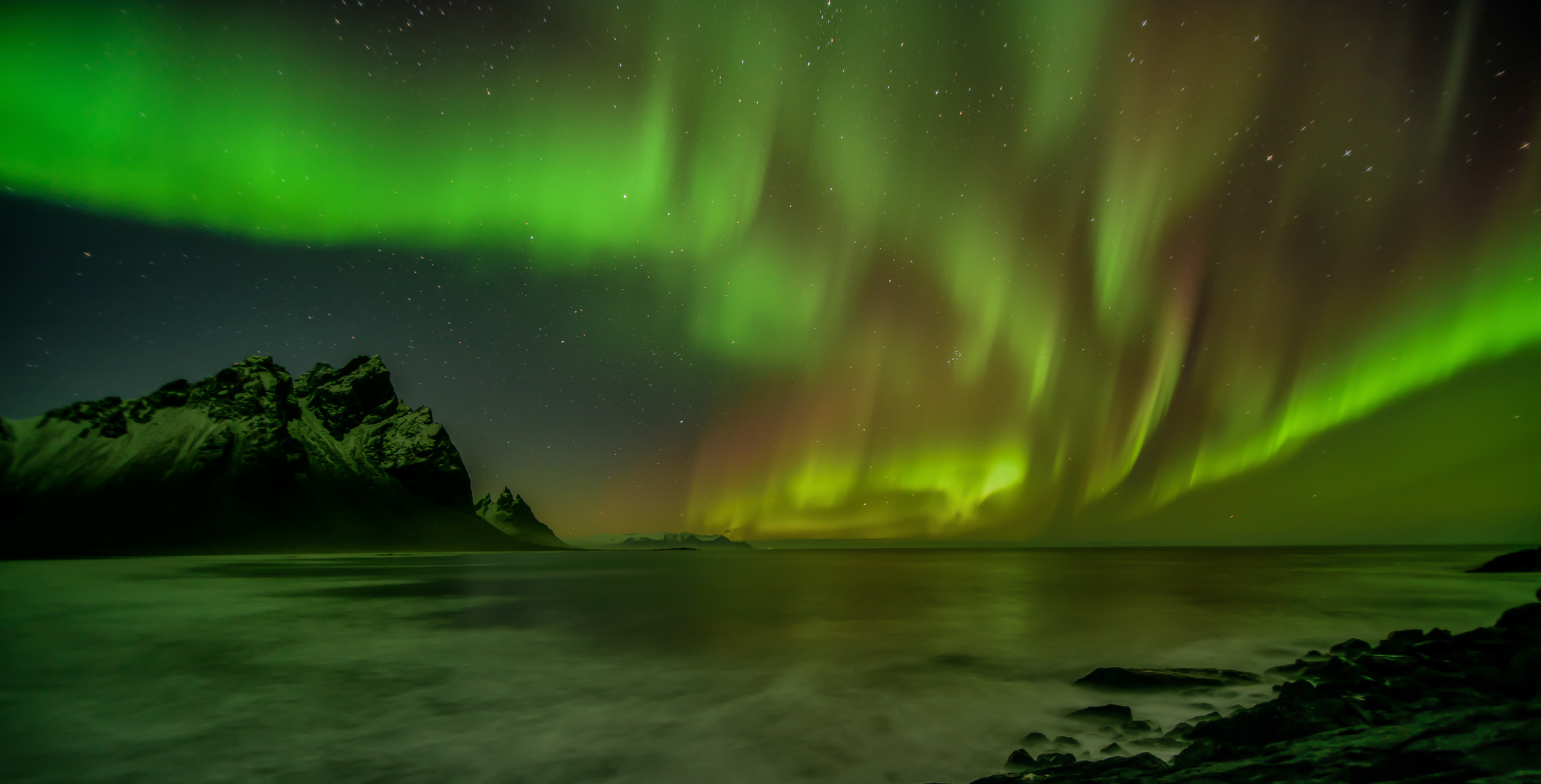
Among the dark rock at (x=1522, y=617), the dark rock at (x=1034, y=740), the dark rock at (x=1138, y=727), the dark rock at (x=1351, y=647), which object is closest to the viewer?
the dark rock at (x=1034, y=740)

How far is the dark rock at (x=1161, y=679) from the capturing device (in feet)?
43.0

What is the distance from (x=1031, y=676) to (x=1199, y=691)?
344 cm

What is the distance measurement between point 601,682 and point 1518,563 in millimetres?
81514

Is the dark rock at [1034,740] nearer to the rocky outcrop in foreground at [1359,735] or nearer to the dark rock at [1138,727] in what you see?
the rocky outcrop in foreground at [1359,735]

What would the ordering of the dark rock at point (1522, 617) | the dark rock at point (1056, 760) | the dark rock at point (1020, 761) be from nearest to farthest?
1. the dark rock at point (1056, 760)
2. the dark rock at point (1020, 761)
3. the dark rock at point (1522, 617)

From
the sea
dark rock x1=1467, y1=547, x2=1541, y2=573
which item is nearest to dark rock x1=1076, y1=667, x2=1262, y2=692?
the sea

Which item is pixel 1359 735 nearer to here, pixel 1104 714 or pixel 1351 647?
pixel 1104 714

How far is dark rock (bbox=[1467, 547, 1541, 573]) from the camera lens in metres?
54.8

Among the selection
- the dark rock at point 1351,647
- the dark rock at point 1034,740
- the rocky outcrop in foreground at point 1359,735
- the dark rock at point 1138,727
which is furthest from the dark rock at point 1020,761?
the dark rock at point 1351,647

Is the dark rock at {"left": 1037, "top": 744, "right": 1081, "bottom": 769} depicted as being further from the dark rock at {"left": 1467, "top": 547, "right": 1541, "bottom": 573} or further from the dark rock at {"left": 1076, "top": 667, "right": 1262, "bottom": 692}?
the dark rock at {"left": 1467, "top": 547, "right": 1541, "bottom": 573}

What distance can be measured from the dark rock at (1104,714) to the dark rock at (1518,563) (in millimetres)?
69604

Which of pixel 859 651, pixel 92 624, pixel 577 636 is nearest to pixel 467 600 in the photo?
pixel 92 624

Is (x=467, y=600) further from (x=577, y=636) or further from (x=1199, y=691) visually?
(x=1199, y=691)

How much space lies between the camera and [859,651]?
1884 cm
